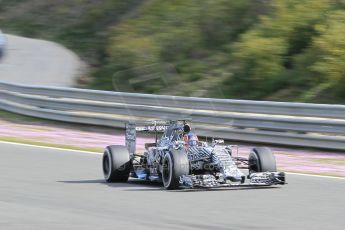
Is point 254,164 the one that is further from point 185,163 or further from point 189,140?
point 185,163

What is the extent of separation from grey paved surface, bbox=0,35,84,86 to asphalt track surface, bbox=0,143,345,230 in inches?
528

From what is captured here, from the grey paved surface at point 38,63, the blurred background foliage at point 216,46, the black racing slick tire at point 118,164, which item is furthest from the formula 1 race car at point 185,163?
the grey paved surface at point 38,63

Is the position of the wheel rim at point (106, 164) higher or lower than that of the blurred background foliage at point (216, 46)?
lower

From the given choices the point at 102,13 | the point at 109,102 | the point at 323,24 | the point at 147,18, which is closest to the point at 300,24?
the point at 323,24

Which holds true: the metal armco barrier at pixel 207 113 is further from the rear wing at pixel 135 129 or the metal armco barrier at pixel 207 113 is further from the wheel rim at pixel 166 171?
the wheel rim at pixel 166 171

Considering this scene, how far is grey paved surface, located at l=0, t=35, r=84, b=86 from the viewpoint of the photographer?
25312 mm

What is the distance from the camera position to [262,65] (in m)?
19.7

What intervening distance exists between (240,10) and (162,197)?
15.1 metres

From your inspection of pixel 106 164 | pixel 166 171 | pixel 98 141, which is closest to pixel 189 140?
pixel 166 171

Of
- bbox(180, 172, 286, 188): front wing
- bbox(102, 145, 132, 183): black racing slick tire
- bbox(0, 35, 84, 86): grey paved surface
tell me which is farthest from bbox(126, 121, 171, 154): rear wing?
bbox(0, 35, 84, 86): grey paved surface

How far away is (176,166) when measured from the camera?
9.56m

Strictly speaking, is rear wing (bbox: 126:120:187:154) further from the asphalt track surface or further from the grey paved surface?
the grey paved surface

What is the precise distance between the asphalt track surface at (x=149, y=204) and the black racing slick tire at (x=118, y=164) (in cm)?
17

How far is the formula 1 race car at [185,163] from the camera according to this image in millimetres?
9680
